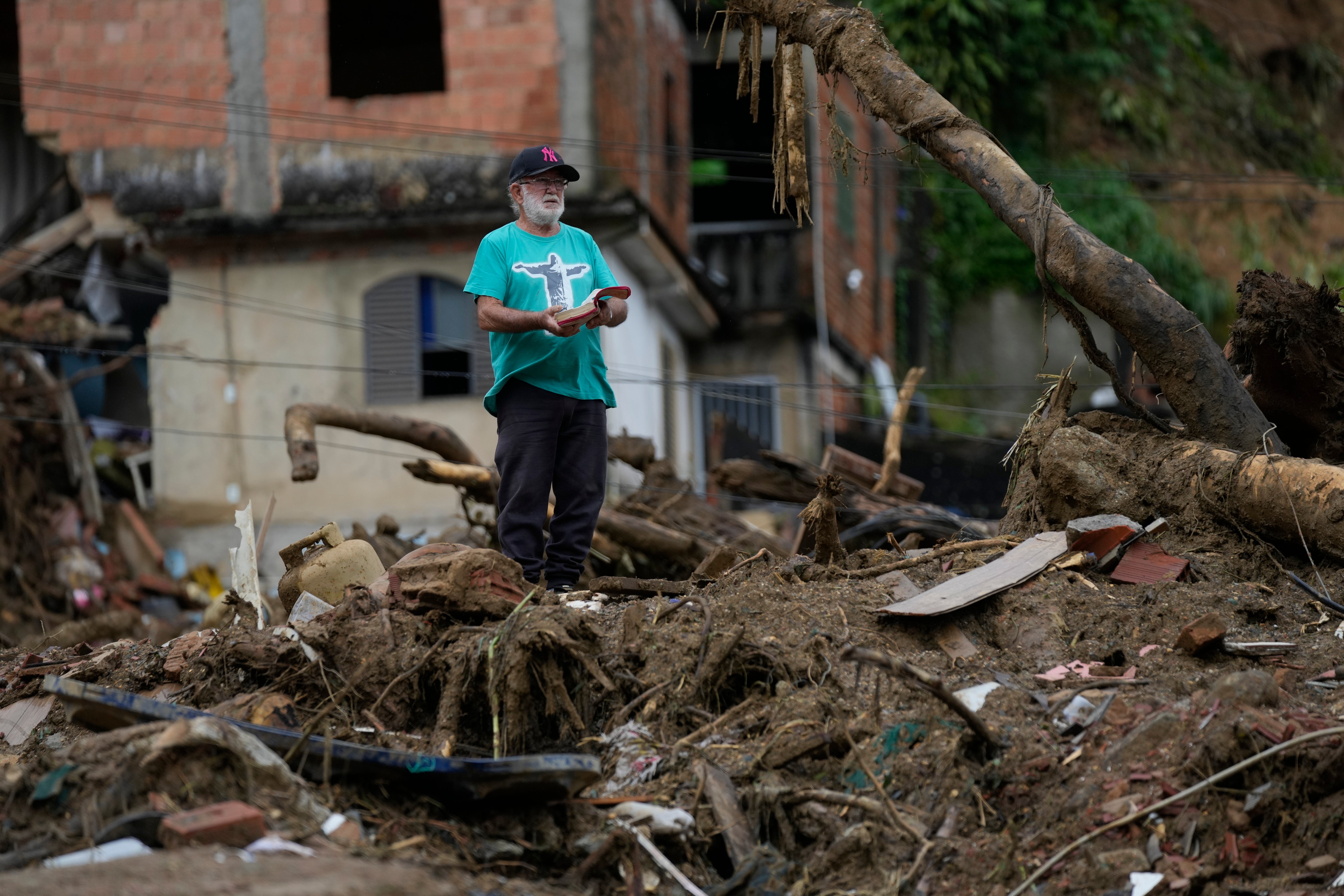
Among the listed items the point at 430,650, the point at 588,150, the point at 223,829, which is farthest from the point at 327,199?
the point at 223,829

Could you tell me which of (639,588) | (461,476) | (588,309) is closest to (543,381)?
(588,309)

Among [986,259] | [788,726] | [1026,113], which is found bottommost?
[788,726]

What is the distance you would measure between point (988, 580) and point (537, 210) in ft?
7.73

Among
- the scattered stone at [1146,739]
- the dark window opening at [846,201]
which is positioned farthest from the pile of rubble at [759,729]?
the dark window opening at [846,201]

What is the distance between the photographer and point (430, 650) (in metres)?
4.79

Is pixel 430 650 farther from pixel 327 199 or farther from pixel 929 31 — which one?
pixel 929 31

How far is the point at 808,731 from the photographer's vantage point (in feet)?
14.4

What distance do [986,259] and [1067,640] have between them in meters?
18.5

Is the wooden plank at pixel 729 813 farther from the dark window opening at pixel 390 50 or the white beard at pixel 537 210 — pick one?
the dark window opening at pixel 390 50

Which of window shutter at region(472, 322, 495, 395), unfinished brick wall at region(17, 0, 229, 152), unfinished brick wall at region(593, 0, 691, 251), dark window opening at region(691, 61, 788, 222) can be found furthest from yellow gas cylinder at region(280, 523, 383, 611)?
dark window opening at region(691, 61, 788, 222)

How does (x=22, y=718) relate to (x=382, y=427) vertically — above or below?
below

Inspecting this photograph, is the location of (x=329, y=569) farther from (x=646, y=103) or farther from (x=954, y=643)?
(x=646, y=103)

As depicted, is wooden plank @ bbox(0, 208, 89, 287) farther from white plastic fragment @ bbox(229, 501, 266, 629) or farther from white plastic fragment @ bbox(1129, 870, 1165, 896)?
white plastic fragment @ bbox(1129, 870, 1165, 896)

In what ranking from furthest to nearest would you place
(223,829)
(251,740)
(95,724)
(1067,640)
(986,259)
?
(986,259), (1067,640), (95,724), (251,740), (223,829)
